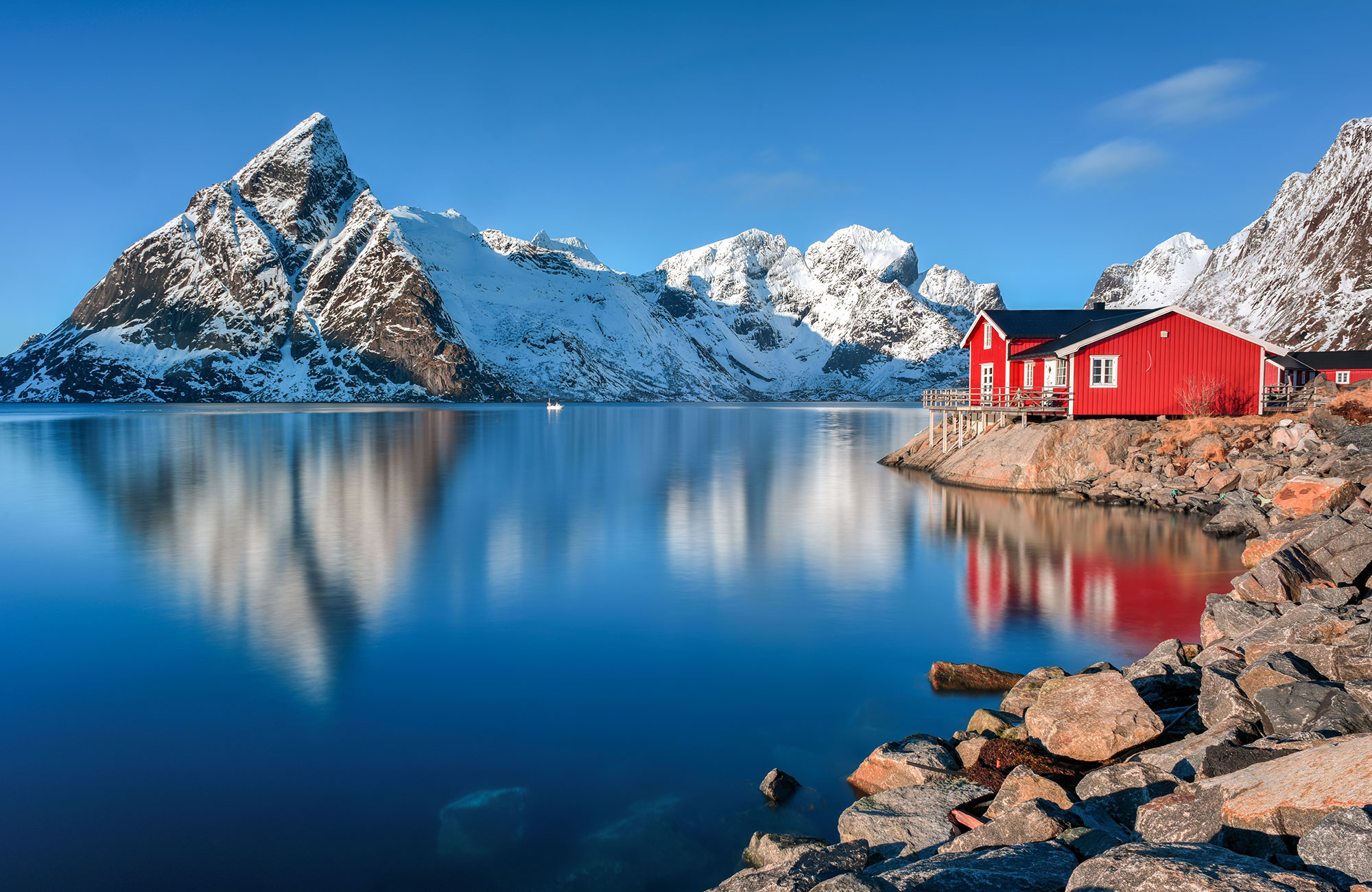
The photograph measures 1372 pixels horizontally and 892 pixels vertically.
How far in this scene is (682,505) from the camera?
3553cm

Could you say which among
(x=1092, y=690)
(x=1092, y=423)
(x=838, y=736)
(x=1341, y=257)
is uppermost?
(x=1341, y=257)

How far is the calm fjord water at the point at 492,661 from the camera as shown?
9.02m

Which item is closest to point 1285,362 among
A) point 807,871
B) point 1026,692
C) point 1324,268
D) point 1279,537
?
point 1279,537

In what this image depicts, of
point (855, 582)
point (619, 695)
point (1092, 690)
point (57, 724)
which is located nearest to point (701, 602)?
point (855, 582)

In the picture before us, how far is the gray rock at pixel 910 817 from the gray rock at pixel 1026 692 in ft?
9.63

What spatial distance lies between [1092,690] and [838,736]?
3493 mm

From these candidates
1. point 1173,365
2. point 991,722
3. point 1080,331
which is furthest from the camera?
point 1080,331

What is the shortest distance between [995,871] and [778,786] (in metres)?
4.32

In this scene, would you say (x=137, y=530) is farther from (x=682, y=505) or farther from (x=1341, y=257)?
(x=1341, y=257)

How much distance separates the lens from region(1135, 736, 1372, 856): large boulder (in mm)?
5703

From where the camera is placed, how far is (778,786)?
32.3ft

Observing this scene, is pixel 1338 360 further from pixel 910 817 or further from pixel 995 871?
pixel 995 871

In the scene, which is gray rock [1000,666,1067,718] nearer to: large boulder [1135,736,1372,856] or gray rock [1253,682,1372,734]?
gray rock [1253,682,1372,734]

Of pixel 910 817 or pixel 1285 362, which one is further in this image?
pixel 1285 362
